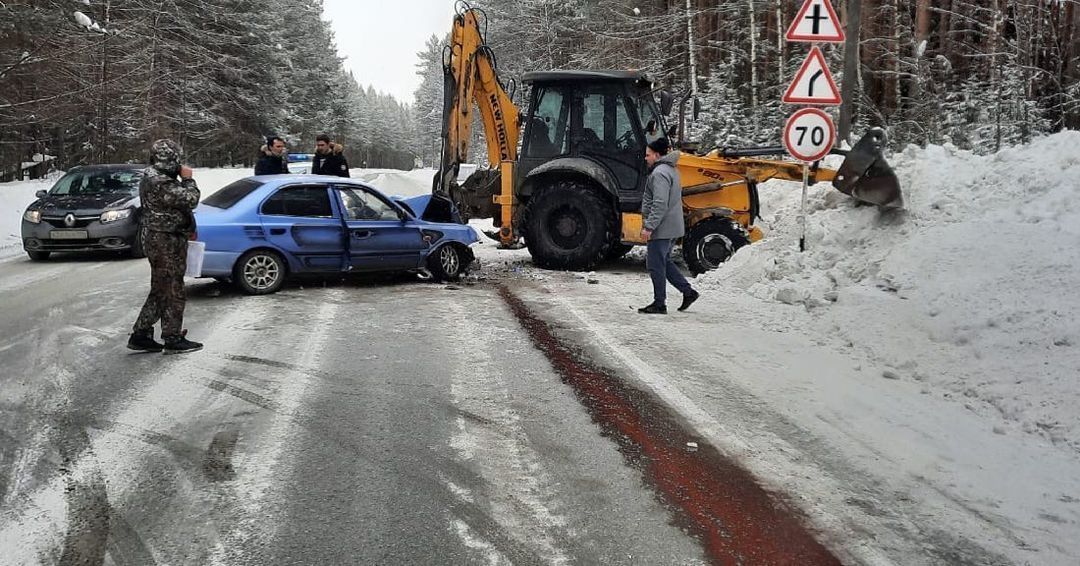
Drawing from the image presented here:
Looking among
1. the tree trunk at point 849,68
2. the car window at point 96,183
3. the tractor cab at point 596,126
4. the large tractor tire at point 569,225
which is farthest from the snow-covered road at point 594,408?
the tree trunk at point 849,68

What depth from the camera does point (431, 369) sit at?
19.1 feet

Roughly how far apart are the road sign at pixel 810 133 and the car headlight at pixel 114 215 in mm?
10642

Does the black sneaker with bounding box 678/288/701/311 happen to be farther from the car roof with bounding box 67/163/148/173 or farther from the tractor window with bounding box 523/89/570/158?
the car roof with bounding box 67/163/148/173

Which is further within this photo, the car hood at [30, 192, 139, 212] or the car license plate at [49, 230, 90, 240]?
the car hood at [30, 192, 139, 212]

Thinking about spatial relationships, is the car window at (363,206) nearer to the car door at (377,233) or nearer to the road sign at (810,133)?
the car door at (377,233)

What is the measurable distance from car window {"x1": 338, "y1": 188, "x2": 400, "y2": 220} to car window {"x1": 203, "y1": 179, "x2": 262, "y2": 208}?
1089 mm

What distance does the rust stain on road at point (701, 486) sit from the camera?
3.13 meters

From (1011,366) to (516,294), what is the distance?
5606mm

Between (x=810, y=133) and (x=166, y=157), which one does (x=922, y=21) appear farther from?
(x=166, y=157)

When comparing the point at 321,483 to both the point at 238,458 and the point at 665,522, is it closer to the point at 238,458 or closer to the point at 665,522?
the point at 238,458

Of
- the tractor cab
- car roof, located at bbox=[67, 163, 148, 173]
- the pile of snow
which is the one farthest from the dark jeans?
car roof, located at bbox=[67, 163, 148, 173]

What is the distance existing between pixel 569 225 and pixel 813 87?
4.16 m

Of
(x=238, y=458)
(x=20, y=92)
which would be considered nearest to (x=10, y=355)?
(x=238, y=458)

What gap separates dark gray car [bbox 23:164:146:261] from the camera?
1186 cm
